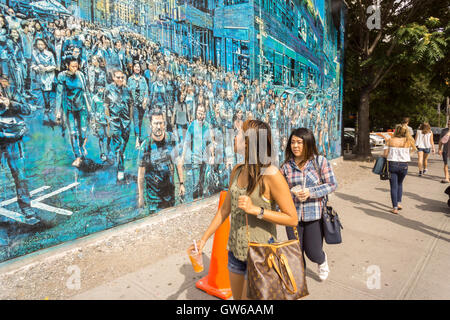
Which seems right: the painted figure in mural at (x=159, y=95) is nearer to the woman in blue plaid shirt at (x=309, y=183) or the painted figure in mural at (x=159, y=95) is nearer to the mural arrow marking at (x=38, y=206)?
the mural arrow marking at (x=38, y=206)

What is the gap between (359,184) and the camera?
934cm

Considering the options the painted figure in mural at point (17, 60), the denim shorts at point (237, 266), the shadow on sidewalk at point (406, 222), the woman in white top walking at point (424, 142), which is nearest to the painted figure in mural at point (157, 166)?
the painted figure in mural at point (17, 60)

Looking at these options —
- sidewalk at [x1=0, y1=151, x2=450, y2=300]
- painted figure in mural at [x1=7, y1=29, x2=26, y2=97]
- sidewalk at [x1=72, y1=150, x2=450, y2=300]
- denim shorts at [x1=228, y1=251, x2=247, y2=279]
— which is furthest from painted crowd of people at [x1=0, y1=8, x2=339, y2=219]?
denim shorts at [x1=228, y1=251, x2=247, y2=279]

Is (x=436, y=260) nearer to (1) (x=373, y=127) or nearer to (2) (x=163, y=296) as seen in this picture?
(2) (x=163, y=296)

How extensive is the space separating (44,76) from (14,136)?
831mm

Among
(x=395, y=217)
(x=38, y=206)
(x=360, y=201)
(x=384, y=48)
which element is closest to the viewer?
(x=38, y=206)

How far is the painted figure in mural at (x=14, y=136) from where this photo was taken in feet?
11.4

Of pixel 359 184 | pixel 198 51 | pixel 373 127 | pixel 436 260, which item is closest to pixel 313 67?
pixel 359 184

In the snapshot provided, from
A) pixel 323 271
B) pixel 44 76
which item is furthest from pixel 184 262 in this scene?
pixel 44 76

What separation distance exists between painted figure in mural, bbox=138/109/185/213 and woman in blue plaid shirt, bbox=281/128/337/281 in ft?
8.85

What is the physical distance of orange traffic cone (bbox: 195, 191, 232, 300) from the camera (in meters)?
3.18

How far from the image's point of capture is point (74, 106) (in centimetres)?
410

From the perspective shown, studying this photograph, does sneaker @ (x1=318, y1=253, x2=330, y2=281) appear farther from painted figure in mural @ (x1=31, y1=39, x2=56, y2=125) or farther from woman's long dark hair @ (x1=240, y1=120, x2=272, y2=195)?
painted figure in mural @ (x1=31, y1=39, x2=56, y2=125)

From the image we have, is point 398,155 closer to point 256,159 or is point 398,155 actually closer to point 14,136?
point 256,159
